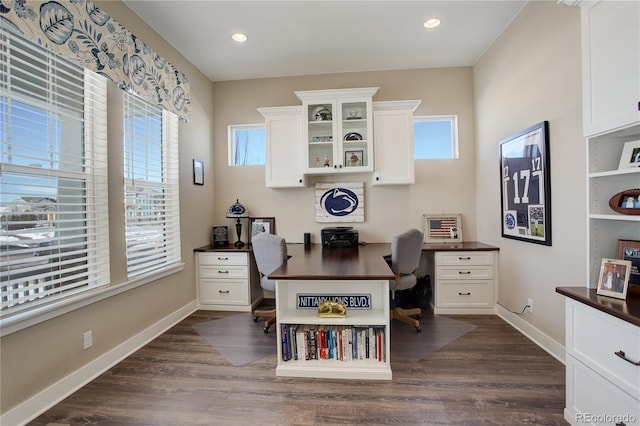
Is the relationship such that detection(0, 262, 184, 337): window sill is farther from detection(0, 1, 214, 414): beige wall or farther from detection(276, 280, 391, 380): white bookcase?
detection(276, 280, 391, 380): white bookcase

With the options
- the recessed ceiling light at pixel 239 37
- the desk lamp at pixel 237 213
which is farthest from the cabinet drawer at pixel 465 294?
the recessed ceiling light at pixel 239 37

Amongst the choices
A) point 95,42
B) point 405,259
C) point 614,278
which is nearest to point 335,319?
point 405,259

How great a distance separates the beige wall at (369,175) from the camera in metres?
3.45

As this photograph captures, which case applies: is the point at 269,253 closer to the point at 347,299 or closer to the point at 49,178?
the point at 347,299

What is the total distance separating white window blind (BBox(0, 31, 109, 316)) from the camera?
60.5 inches

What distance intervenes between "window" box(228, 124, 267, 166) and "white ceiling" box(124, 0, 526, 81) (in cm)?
71

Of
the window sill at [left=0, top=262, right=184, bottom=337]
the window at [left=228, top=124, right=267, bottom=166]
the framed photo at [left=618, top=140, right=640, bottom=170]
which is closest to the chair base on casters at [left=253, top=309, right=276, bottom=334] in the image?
the window sill at [left=0, top=262, right=184, bottom=337]

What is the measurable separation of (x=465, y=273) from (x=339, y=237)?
1462 millimetres

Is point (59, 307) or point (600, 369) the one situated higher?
point (59, 307)

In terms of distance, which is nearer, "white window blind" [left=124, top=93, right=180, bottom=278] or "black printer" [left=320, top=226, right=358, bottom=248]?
"white window blind" [left=124, top=93, right=180, bottom=278]

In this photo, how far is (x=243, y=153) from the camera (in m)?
3.78

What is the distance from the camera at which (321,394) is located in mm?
1771

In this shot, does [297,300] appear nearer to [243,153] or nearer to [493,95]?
[243,153]

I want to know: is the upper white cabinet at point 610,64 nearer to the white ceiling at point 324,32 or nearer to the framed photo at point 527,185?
the framed photo at point 527,185
